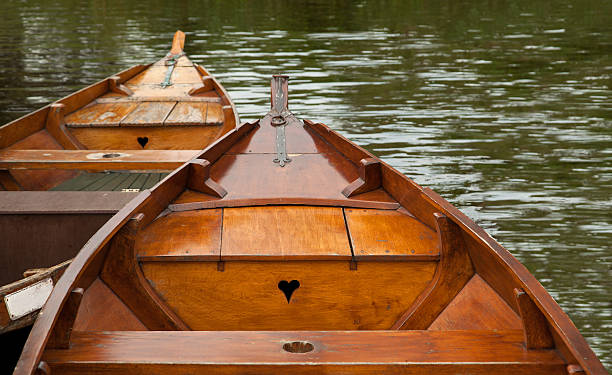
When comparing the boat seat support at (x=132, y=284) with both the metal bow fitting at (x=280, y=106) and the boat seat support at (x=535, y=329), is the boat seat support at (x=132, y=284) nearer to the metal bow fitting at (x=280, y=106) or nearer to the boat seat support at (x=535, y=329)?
the boat seat support at (x=535, y=329)

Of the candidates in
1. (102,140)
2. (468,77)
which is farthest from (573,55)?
(102,140)

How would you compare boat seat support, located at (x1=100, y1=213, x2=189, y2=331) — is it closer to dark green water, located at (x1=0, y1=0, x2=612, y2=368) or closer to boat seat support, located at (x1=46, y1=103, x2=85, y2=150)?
dark green water, located at (x1=0, y1=0, x2=612, y2=368)

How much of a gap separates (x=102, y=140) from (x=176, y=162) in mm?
1731

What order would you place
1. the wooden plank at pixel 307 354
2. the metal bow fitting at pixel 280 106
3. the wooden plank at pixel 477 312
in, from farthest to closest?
the metal bow fitting at pixel 280 106
the wooden plank at pixel 477 312
the wooden plank at pixel 307 354

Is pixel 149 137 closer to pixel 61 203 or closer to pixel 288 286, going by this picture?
pixel 61 203

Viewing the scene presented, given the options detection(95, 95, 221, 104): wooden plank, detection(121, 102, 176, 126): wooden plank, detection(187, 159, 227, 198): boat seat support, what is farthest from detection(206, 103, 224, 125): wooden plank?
detection(187, 159, 227, 198): boat seat support

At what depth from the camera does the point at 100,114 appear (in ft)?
20.3

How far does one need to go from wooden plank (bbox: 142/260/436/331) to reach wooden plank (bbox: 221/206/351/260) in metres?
0.05

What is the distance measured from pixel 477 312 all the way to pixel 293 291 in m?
0.87

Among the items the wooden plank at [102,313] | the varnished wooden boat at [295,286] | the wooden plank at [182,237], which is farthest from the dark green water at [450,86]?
the wooden plank at [102,313]

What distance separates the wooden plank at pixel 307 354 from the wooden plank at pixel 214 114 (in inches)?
155

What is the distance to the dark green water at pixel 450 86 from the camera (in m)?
5.54

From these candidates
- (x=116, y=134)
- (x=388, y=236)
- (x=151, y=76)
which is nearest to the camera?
(x=388, y=236)

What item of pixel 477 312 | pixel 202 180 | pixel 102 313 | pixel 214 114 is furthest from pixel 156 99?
pixel 477 312
